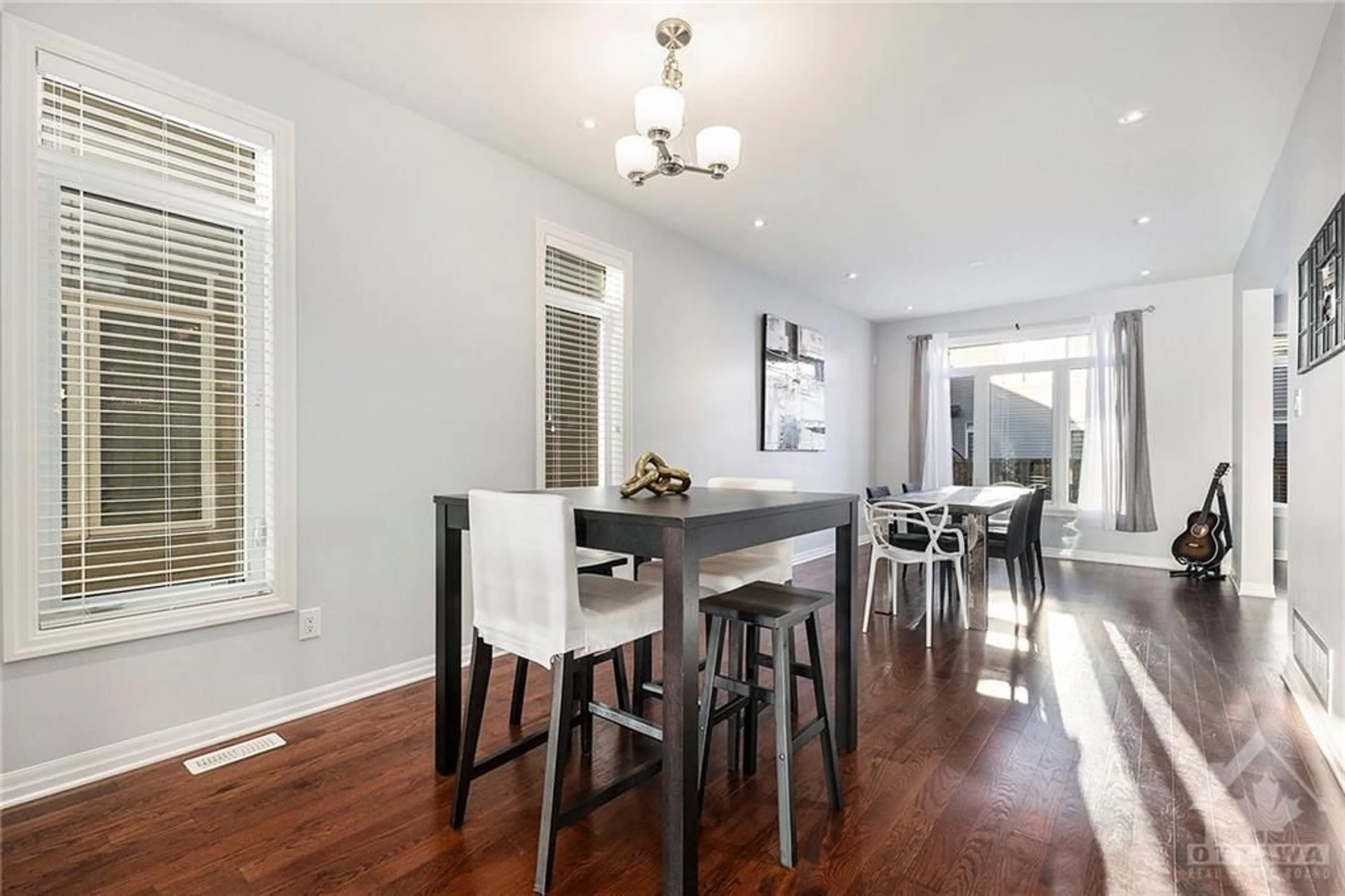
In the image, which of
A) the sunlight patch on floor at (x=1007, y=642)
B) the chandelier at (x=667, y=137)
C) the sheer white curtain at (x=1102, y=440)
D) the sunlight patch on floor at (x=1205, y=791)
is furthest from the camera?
the sheer white curtain at (x=1102, y=440)

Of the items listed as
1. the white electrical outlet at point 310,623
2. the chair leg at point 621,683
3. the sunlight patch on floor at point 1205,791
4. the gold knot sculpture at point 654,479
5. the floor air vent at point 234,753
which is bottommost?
the floor air vent at point 234,753

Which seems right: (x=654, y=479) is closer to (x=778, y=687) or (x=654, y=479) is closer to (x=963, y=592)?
(x=778, y=687)

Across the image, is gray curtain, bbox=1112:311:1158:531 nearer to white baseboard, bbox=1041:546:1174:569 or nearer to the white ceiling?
white baseboard, bbox=1041:546:1174:569

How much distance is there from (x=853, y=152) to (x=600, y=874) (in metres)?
3.31

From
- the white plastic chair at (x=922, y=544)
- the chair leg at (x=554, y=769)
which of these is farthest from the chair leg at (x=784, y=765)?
the white plastic chair at (x=922, y=544)

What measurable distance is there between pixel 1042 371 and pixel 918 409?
127 centimetres

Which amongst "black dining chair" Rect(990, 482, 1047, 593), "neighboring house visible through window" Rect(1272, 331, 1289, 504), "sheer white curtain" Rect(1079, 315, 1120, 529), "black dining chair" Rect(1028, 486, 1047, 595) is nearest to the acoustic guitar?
"sheer white curtain" Rect(1079, 315, 1120, 529)

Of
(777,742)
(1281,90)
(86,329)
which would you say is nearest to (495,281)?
(86,329)

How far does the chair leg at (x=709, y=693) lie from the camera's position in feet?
5.83

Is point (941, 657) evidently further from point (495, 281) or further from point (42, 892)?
point (42, 892)

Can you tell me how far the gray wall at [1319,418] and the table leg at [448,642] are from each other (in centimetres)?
287

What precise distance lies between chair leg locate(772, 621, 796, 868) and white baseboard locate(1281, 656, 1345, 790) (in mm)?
1833

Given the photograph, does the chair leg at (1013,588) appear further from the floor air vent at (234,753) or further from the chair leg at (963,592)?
the floor air vent at (234,753)

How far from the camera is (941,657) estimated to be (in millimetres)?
3246
